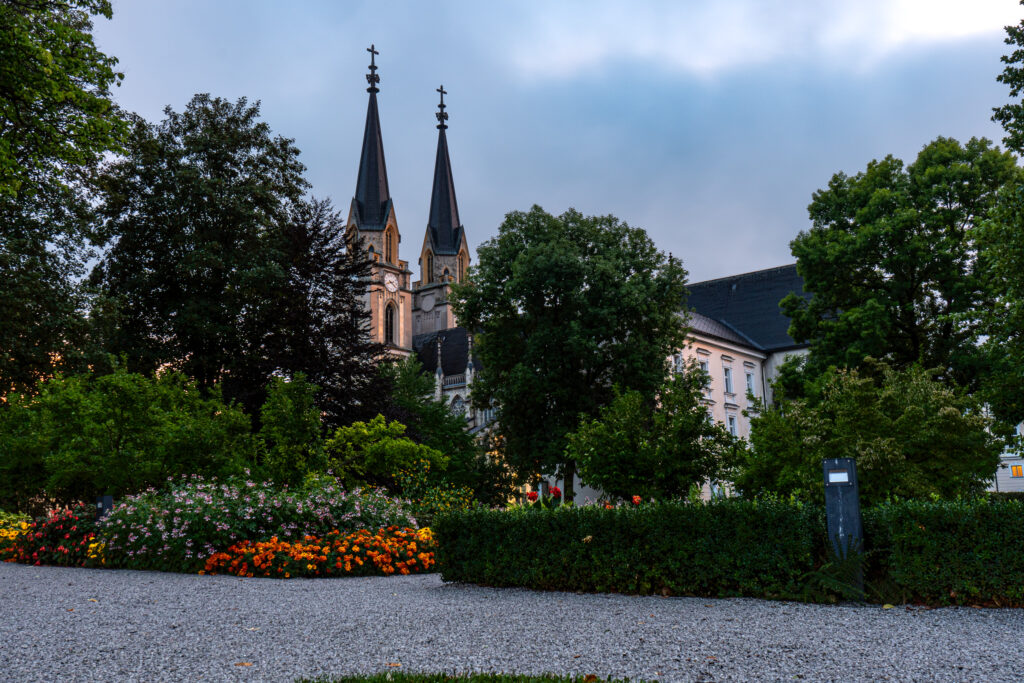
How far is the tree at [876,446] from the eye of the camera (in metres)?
13.9

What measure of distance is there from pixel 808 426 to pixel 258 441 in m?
11.5

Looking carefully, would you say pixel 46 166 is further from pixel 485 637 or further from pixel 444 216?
pixel 444 216

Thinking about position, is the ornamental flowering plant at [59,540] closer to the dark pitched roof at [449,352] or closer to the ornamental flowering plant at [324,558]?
the ornamental flowering plant at [324,558]

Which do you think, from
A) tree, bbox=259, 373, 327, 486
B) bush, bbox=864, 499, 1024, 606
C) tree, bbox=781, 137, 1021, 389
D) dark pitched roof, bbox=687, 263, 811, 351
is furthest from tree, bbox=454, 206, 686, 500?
dark pitched roof, bbox=687, 263, 811, 351

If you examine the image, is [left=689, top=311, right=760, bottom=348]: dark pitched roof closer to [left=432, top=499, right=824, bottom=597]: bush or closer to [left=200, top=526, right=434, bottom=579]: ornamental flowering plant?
[left=200, top=526, right=434, bottom=579]: ornamental flowering plant

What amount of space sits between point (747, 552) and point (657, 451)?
1064cm

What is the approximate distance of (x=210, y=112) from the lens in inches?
1202

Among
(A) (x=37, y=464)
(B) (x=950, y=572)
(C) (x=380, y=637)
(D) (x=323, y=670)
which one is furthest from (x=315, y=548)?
(A) (x=37, y=464)

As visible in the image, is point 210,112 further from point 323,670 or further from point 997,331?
point 323,670

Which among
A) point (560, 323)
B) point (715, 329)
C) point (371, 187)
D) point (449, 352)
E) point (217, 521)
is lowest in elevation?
point (217, 521)

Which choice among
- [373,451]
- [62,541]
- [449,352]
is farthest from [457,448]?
[449,352]

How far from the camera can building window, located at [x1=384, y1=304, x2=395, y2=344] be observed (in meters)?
85.6

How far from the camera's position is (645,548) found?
31.7 ft


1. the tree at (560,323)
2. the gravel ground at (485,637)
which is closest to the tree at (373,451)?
the gravel ground at (485,637)
